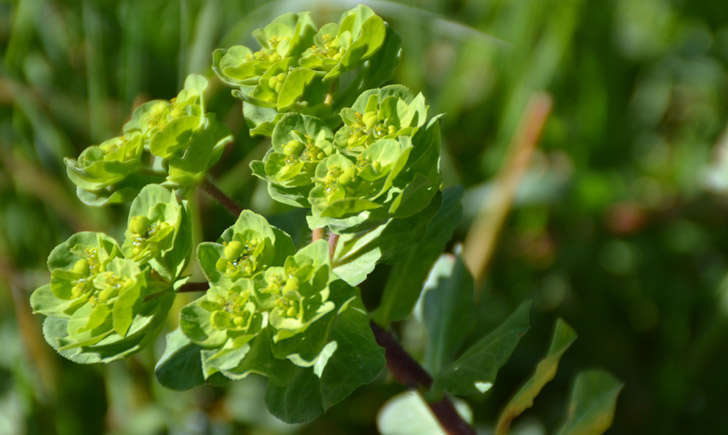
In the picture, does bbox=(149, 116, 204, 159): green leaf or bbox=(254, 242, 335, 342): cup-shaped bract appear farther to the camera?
bbox=(149, 116, 204, 159): green leaf

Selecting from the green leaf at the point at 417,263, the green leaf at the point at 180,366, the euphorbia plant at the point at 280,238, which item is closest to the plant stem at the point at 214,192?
the euphorbia plant at the point at 280,238

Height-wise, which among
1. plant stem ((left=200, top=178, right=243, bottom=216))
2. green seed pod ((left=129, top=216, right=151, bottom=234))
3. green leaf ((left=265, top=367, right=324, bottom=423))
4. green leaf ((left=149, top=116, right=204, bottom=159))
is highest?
green leaf ((left=149, top=116, right=204, bottom=159))

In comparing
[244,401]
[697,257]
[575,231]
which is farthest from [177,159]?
[697,257]

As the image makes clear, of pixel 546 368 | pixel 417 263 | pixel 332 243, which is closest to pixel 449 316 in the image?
pixel 417 263

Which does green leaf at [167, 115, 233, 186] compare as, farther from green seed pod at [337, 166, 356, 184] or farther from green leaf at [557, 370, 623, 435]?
green leaf at [557, 370, 623, 435]

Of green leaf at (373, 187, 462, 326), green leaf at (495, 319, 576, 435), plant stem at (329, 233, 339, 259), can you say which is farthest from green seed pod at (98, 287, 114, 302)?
green leaf at (495, 319, 576, 435)

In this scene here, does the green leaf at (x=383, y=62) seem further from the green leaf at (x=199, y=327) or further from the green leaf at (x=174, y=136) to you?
the green leaf at (x=199, y=327)

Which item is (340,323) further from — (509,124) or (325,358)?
(509,124)
